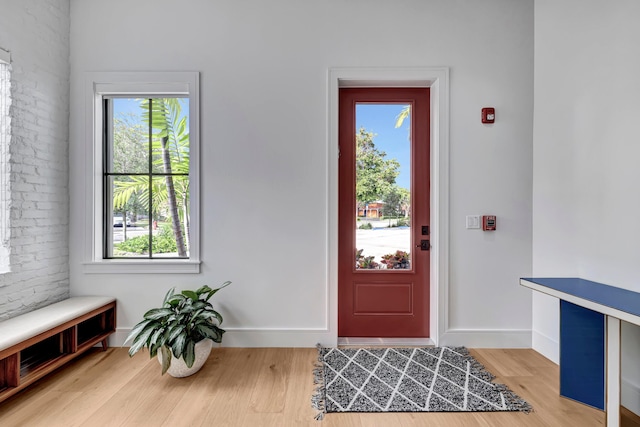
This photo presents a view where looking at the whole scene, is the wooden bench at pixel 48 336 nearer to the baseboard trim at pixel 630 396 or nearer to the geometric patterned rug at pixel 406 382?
the geometric patterned rug at pixel 406 382

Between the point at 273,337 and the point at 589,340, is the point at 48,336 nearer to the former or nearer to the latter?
the point at 273,337

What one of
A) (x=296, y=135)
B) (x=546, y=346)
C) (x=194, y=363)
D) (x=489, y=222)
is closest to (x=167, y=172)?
(x=296, y=135)

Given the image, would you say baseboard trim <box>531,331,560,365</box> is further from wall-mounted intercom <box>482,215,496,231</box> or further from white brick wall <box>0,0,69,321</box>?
white brick wall <box>0,0,69,321</box>

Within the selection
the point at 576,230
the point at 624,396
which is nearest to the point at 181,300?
the point at 624,396

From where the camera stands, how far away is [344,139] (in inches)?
115

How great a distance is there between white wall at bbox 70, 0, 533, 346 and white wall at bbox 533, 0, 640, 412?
0.84 ft

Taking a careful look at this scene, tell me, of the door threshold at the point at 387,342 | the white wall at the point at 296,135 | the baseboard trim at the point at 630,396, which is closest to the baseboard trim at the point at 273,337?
the white wall at the point at 296,135

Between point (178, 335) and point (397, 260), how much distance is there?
1.89m

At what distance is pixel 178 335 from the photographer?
216 cm

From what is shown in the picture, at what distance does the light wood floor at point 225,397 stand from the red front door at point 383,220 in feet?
2.18

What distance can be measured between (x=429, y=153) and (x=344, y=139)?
78 centimetres

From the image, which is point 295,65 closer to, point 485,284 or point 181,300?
point 181,300

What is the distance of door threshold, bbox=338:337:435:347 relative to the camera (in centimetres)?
279

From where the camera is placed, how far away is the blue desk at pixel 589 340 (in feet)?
5.21
